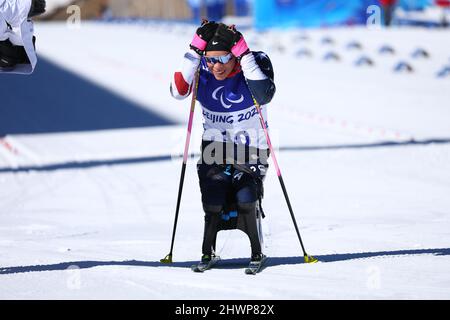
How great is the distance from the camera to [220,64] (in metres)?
6.97

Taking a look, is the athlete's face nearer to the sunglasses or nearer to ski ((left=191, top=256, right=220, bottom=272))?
the sunglasses

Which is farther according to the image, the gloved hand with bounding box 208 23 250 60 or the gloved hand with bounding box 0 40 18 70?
the gloved hand with bounding box 0 40 18 70

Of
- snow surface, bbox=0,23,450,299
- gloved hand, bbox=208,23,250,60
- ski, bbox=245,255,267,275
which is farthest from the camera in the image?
ski, bbox=245,255,267,275

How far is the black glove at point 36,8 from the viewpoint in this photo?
7105 mm

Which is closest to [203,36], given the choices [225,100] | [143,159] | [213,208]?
[225,100]

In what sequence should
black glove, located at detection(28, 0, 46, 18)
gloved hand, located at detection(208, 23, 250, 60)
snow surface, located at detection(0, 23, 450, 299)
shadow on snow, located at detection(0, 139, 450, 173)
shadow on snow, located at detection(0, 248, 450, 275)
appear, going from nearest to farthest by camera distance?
snow surface, located at detection(0, 23, 450, 299) < gloved hand, located at detection(208, 23, 250, 60) < black glove, located at detection(28, 0, 46, 18) < shadow on snow, located at detection(0, 248, 450, 275) < shadow on snow, located at detection(0, 139, 450, 173)

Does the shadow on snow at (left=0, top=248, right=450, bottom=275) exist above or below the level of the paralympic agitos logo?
below

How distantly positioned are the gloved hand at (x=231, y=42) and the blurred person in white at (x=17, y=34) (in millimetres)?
1370

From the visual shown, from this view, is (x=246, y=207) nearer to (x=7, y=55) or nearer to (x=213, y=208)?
(x=213, y=208)

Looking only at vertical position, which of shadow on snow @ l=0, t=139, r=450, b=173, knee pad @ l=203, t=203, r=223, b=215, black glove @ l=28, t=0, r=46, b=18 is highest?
shadow on snow @ l=0, t=139, r=450, b=173

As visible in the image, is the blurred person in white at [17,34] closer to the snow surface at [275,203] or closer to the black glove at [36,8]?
the black glove at [36,8]

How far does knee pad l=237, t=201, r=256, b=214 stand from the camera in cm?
705

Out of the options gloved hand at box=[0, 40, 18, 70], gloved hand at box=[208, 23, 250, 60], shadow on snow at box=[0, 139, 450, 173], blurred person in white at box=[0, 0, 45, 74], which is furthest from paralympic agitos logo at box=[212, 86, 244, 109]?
shadow on snow at box=[0, 139, 450, 173]

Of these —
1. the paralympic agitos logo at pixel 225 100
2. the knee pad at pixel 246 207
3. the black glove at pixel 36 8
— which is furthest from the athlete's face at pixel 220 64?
the black glove at pixel 36 8
